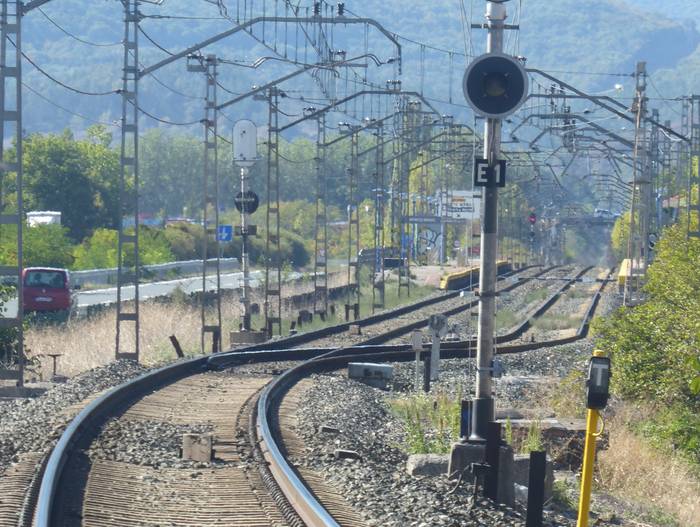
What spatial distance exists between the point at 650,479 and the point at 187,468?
17.7 ft

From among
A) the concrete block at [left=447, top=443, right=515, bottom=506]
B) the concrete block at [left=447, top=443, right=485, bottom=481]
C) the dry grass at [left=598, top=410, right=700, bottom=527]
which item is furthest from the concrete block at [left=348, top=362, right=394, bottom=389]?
the concrete block at [left=447, top=443, right=485, bottom=481]

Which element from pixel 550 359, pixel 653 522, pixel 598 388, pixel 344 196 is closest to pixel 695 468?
pixel 653 522

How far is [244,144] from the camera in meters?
36.9

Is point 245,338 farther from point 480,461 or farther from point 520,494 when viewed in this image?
point 480,461

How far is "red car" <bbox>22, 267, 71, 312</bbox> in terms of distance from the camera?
42.5 metres

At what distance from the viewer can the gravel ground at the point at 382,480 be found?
1045 centimetres

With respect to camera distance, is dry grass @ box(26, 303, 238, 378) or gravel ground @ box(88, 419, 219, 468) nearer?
gravel ground @ box(88, 419, 219, 468)

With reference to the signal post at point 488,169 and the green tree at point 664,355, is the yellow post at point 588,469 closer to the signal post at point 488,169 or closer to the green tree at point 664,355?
the signal post at point 488,169

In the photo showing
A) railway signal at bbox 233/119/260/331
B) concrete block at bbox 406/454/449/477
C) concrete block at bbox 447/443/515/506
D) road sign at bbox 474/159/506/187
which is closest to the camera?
concrete block at bbox 447/443/515/506

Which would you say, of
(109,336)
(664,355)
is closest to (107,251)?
(109,336)

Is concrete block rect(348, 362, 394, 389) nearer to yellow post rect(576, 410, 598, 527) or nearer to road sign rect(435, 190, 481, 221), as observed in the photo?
yellow post rect(576, 410, 598, 527)

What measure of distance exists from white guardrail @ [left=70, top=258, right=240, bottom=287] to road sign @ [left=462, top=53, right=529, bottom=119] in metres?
47.0

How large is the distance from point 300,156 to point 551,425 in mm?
175971

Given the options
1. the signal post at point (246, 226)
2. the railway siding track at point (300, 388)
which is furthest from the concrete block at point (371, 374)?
the signal post at point (246, 226)
